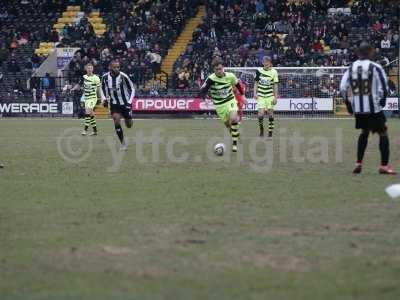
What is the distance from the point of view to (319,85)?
136ft

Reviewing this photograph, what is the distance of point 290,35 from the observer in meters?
43.2

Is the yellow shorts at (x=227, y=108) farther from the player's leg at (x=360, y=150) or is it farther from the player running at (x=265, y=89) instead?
the player's leg at (x=360, y=150)

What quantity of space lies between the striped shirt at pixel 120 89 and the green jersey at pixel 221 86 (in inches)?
87.8

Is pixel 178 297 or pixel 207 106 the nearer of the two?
pixel 178 297

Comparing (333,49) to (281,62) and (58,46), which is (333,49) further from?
(58,46)

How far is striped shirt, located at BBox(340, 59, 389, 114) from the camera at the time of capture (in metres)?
13.8

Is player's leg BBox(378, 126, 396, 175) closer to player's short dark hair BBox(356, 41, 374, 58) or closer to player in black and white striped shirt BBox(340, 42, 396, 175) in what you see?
player in black and white striped shirt BBox(340, 42, 396, 175)

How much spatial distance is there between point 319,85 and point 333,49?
2.82 metres

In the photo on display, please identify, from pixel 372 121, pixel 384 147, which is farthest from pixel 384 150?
pixel 372 121

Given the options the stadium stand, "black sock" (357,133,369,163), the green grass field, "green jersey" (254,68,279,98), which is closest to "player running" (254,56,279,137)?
"green jersey" (254,68,279,98)

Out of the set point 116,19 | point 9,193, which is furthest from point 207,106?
point 9,193

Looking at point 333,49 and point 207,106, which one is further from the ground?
Result: point 333,49

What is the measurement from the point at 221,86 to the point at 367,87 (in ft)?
21.4

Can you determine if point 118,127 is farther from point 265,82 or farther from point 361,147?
point 361,147
